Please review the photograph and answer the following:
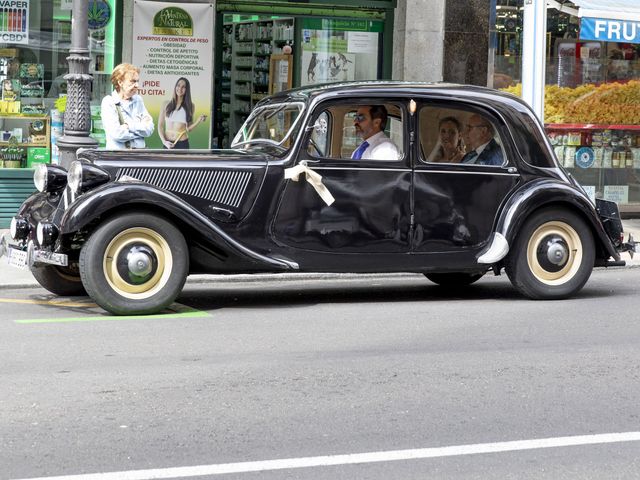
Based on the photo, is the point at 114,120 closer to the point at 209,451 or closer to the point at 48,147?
the point at 48,147

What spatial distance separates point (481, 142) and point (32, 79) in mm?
6808

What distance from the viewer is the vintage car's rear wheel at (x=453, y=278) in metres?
10.5

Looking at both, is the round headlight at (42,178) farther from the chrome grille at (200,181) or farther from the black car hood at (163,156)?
the chrome grille at (200,181)

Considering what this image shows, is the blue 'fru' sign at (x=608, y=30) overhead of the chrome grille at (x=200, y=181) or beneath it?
overhead

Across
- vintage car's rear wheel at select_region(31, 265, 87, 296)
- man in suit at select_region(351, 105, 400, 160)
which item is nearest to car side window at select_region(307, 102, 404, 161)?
man in suit at select_region(351, 105, 400, 160)

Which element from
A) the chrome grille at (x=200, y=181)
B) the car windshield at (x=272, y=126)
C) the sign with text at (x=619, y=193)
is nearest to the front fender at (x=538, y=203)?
the car windshield at (x=272, y=126)

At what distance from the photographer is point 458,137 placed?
9.46 m

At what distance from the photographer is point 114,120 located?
1096cm

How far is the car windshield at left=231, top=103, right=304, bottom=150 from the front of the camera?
30.1 ft

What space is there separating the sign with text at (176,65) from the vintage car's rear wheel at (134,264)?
6.32 meters

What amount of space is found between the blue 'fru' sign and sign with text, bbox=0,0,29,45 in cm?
682

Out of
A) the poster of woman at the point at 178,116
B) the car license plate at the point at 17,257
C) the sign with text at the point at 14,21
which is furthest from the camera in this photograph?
the poster of woman at the point at 178,116

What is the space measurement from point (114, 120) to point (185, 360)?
14.3ft

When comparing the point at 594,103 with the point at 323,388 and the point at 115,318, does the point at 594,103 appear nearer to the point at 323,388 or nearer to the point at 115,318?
the point at 115,318
